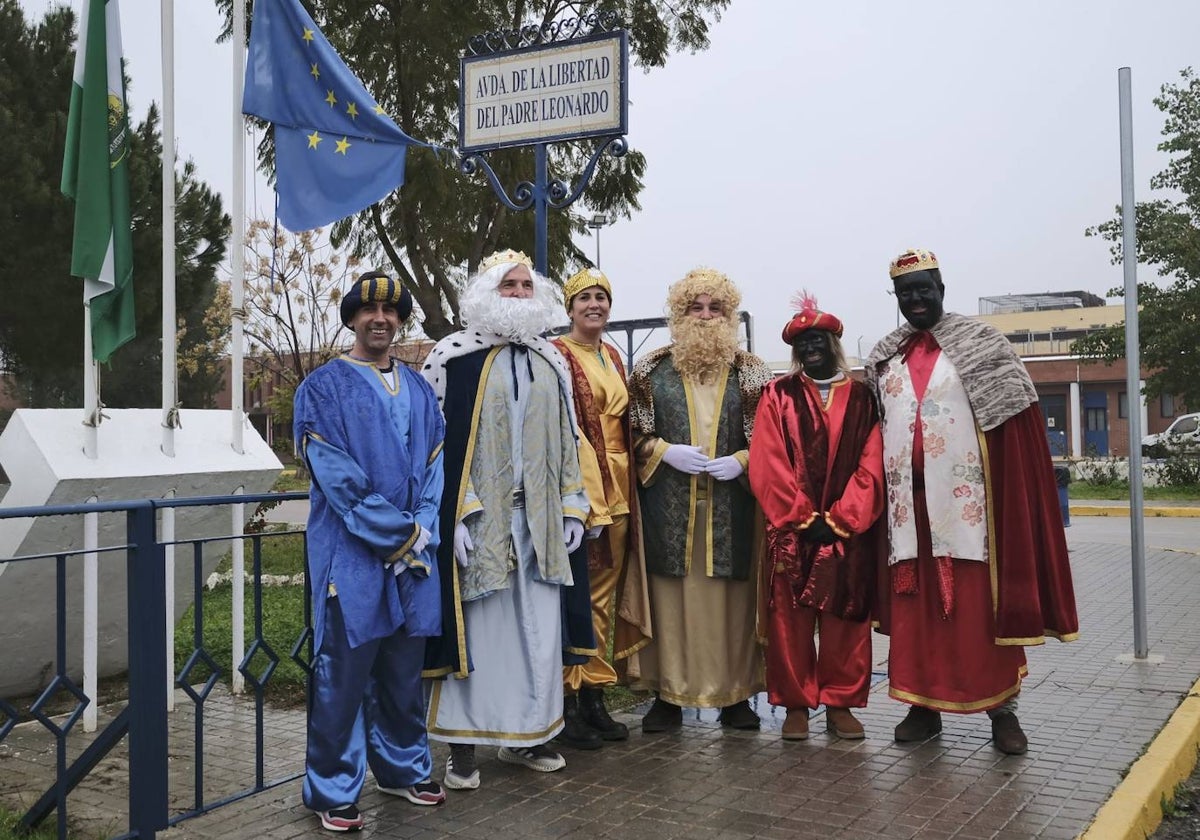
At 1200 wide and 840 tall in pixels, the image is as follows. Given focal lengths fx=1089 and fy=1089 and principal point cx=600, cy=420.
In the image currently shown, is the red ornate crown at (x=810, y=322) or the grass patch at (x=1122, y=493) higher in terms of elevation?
the red ornate crown at (x=810, y=322)

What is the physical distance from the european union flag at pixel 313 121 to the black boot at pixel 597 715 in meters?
3.32

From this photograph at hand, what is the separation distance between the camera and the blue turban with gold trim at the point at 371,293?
4012 mm

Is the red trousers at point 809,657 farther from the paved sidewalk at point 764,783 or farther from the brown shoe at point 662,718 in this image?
the brown shoe at point 662,718

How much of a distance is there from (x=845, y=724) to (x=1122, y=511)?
15792mm

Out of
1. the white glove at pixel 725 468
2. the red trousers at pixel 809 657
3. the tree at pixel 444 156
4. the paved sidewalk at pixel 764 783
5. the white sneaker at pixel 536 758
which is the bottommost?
the paved sidewalk at pixel 764 783

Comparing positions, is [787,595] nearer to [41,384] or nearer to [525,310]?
[525,310]

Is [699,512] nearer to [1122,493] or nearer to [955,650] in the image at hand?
[955,650]

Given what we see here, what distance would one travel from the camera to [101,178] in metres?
5.84

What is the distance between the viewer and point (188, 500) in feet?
11.9

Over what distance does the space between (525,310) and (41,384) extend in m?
20.0

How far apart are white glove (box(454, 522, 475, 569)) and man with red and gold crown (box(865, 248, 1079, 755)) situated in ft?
6.37

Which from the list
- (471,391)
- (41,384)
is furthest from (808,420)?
(41,384)

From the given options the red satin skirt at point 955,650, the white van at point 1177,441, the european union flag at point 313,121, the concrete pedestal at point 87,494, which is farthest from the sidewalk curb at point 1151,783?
the white van at point 1177,441

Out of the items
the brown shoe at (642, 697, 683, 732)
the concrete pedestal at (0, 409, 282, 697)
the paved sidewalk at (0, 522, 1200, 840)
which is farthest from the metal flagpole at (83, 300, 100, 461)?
the brown shoe at (642, 697, 683, 732)
